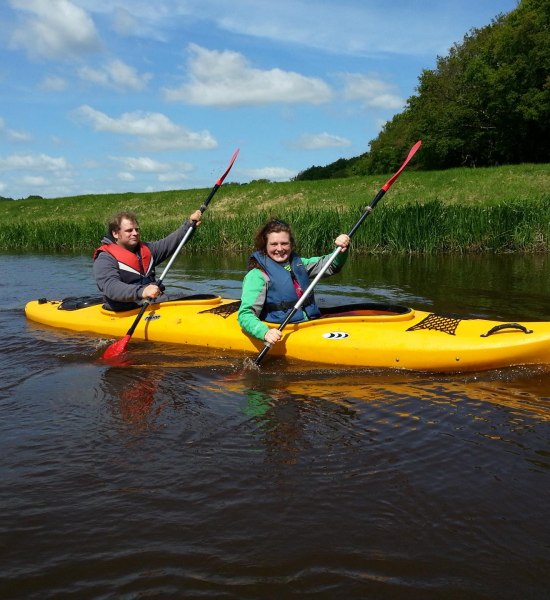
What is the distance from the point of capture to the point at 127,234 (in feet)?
19.6

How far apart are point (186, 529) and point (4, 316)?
575 cm

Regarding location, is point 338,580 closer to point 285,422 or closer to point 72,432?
point 285,422

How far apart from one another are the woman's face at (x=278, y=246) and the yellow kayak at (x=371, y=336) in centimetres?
57

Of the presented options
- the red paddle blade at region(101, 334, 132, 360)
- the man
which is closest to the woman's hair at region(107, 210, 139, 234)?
the man

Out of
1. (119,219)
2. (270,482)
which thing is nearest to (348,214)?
(119,219)

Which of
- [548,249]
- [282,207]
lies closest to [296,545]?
[548,249]

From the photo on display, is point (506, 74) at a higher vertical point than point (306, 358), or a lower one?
higher

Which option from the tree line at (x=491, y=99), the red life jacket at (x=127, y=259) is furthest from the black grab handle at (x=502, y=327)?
the tree line at (x=491, y=99)

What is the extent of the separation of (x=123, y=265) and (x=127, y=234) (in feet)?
0.98

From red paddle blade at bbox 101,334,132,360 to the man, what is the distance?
46 centimetres

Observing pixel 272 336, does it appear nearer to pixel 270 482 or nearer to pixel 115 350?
pixel 115 350

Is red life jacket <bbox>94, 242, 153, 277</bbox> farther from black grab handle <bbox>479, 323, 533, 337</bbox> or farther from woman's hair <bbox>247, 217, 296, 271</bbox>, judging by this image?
black grab handle <bbox>479, 323, 533, 337</bbox>

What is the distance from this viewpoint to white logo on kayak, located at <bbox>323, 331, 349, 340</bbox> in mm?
4742

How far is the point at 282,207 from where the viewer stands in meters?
24.7
